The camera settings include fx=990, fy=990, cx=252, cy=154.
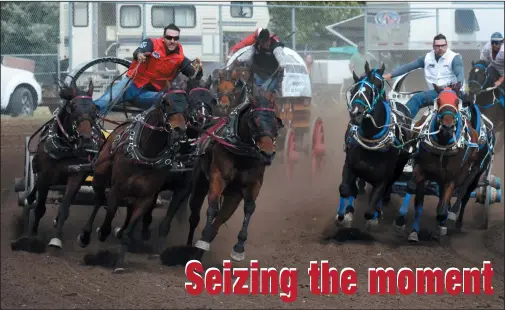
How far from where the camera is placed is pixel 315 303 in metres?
9.80

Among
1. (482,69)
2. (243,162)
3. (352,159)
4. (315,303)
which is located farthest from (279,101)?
(315,303)

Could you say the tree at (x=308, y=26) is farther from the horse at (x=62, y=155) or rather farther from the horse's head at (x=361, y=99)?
the horse at (x=62, y=155)

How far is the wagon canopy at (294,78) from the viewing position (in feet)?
56.1

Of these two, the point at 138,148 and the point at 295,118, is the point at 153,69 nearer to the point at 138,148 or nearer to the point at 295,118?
the point at 138,148

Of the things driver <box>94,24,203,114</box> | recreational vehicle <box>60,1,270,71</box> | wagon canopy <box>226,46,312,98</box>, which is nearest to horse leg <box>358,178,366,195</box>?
wagon canopy <box>226,46,312,98</box>

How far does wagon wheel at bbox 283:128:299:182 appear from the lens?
16.6 m

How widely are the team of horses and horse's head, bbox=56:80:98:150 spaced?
0.04 feet

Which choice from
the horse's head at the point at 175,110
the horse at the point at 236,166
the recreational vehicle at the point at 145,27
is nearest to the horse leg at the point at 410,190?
the horse at the point at 236,166

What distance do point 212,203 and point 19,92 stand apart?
1259 centimetres

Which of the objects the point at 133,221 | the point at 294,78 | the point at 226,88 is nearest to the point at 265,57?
the point at 294,78

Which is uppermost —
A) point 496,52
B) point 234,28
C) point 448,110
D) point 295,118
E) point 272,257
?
point 234,28

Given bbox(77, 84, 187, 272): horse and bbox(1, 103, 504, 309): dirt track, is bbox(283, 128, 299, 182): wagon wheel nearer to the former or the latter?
bbox(1, 103, 504, 309): dirt track

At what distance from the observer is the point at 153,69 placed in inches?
482

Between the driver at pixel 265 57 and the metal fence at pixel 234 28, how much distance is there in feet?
12.4
